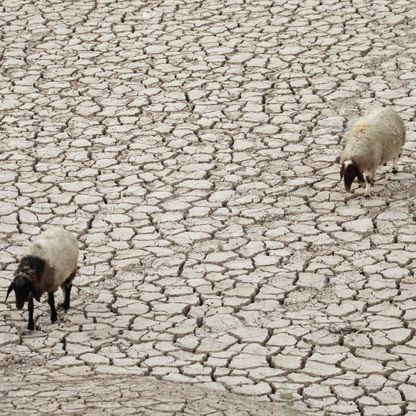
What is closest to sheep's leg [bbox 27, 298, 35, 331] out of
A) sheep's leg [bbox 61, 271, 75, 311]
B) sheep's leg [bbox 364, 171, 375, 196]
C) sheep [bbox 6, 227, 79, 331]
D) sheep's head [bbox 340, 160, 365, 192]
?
sheep [bbox 6, 227, 79, 331]

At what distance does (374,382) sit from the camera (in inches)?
376

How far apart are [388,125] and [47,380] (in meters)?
4.86

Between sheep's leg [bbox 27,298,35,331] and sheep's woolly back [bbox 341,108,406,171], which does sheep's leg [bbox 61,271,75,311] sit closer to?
sheep's leg [bbox 27,298,35,331]

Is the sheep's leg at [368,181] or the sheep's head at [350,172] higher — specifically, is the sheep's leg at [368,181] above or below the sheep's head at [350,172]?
below

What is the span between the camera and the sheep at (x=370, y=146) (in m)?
12.5

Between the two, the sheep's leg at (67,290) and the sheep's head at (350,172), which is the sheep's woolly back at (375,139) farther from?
the sheep's leg at (67,290)

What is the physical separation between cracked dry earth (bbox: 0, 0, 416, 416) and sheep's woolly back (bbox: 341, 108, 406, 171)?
1.21 feet

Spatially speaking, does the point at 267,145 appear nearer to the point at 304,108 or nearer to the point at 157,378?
the point at 304,108

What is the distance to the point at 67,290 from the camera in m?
10.7

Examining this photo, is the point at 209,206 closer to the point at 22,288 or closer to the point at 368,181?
the point at 368,181

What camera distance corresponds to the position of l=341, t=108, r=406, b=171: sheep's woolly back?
1251cm

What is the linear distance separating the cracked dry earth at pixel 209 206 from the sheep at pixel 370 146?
266 millimetres

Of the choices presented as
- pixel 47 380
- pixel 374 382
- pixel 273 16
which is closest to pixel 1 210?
pixel 47 380

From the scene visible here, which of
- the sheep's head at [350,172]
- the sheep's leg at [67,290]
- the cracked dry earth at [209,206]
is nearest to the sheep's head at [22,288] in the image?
the cracked dry earth at [209,206]
